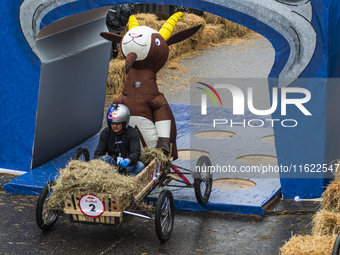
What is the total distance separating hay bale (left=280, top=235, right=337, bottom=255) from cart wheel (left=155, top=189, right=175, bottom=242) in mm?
1390

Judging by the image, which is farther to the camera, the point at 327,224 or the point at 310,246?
the point at 327,224

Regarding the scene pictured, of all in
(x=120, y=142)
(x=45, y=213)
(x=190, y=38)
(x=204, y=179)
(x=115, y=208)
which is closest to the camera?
(x=115, y=208)

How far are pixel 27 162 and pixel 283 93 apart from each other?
407 centimetres

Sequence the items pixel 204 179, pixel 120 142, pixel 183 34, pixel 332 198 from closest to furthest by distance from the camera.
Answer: pixel 332 198
pixel 120 142
pixel 204 179
pixel 183 34

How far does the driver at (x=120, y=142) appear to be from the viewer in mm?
5754

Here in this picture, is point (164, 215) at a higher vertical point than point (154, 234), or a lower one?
higher

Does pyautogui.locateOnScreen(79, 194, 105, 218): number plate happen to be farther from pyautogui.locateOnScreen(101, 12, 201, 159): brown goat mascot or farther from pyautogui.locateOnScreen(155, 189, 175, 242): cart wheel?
pyautogui.locateOnScreen(101, 12, 201, 159): brown goat mascot

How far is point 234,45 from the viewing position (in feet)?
61.7

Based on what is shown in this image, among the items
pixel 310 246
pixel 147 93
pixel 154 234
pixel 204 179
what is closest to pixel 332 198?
pixel 310 246

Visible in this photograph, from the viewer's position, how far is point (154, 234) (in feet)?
18.4

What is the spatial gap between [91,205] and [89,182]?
0.24 meters

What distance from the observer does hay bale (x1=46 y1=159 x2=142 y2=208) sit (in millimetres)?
4922

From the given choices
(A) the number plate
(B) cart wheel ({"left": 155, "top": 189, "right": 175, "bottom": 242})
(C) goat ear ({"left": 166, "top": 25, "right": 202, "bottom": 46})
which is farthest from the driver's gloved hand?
(C) goat ear ({"left": 166, "top": 25, "right": 202, "bottom": 46})

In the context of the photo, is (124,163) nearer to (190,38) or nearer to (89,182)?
(89,182)
